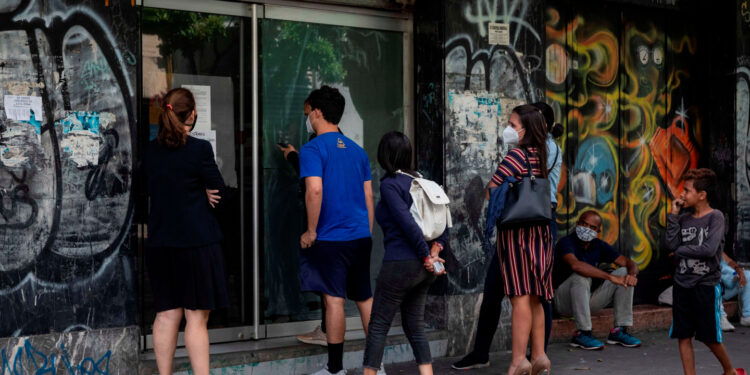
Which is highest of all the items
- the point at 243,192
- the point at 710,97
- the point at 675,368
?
the point at 710,97

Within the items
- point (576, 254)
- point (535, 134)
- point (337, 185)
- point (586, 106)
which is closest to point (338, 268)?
point (337, 185)

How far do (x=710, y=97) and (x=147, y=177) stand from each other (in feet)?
20.3

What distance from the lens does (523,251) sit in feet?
18.1

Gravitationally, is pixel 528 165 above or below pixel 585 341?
above

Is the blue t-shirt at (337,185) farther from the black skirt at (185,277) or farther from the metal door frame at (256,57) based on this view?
the metal door frame at (256,57)

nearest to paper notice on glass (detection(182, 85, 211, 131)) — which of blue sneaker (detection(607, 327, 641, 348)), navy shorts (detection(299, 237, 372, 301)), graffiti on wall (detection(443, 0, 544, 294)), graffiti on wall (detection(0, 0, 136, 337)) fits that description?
graffiti on wall (detection(0, 0, 136, 337))

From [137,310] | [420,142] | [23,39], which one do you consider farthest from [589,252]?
[23,39]

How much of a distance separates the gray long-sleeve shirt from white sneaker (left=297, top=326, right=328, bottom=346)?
2484mm

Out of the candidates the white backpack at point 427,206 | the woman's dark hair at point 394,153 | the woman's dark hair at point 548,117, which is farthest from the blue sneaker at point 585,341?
the woman's dark hair at point 394,153

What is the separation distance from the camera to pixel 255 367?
19.3 ft

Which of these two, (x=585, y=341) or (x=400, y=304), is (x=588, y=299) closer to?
(x=585, y=341)

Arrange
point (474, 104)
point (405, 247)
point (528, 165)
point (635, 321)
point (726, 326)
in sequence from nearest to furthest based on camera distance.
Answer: point (405, 247) < point (528, 165) < point (474, 104) < point (635, 321) < point (726, 326)

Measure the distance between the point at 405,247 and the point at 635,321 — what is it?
3.74 metres

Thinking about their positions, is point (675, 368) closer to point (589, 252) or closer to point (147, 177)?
point (589, 252)
